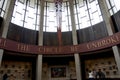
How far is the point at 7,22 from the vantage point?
1570cm

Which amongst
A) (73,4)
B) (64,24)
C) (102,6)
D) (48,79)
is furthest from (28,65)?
(102,6)

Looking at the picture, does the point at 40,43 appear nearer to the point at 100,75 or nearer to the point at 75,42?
the point at 75,42

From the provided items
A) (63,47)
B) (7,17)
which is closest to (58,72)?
(63,47)

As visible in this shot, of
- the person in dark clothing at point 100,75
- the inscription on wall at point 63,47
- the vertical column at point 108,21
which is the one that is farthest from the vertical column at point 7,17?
the vertical column at point 108,21

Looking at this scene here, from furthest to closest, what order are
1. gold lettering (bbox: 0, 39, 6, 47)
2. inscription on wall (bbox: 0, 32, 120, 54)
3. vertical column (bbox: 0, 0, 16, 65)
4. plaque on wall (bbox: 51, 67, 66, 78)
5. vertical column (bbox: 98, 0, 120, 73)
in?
plaque on wall (bbox: 51, 67, 66, 78) → vertical column (bbox: 0, 0, 16, 65) → inscription on wall (bbox: 0, 32, 120, 54) → vertical column (bbox: 98, 0, 120, 73) → gold lettering (bbox: 0, 39, 6, 47)

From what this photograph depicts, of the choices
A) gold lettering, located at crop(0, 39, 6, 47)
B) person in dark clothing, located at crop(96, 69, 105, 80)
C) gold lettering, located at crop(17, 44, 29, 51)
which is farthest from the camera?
gold lettering, located at crop(17, 44, 29, 51)

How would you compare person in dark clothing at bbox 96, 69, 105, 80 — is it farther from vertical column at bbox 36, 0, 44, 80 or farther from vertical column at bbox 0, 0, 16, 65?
vertical column at bbox 0, 0, 16, 65

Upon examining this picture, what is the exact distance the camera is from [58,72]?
63.4 ft

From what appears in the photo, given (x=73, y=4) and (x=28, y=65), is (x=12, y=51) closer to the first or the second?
(x=28, y=65)

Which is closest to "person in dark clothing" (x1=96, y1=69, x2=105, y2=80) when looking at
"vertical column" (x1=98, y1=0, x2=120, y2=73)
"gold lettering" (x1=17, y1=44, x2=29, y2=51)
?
"vertical column" (x1=98, y1=0, x2=120, y2=73)

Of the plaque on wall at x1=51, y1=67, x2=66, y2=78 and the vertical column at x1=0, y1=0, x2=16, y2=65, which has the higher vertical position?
the vertical column at x1=0, y1=0, x2=16, y2=65

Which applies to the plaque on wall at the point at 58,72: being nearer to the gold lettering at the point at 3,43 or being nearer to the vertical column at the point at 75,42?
the vertical column at the point at 75,42

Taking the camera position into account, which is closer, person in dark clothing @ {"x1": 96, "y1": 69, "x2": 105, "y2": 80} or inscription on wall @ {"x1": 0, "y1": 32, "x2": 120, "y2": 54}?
person in dark clothing @ {"x1": 96, "y1": 69, "x2": 105, "y2": 80}

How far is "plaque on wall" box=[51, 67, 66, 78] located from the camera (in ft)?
62.8
